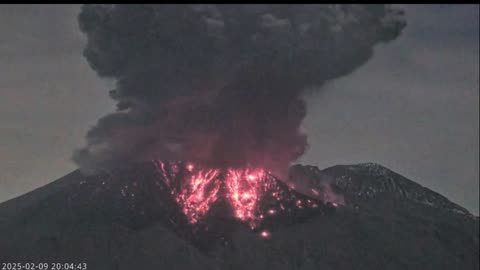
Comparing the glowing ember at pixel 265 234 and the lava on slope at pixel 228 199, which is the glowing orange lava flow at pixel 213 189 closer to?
the lava on slope at pixel 228 199

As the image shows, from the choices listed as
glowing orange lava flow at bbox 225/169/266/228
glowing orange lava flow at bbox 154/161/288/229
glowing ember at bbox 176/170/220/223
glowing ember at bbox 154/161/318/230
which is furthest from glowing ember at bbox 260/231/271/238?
glowing ember at bbox 176/170/220/223

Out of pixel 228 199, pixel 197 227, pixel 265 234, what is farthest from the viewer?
pixel 265 234

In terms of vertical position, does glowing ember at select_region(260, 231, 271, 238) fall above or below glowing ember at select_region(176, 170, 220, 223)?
below

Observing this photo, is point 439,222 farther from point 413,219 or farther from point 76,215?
point 76,215

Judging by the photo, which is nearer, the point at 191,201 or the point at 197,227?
the point at 197,227

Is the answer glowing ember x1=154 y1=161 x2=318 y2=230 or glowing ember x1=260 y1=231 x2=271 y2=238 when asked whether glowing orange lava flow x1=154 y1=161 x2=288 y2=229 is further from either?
glowing ember x1=260 y1=231 x2=271 y2=238

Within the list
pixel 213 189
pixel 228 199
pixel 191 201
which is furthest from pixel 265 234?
pixel 191 201

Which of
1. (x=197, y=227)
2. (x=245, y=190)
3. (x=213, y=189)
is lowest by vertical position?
(x=197, y=227)

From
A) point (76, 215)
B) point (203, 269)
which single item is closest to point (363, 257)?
point (203, 269)

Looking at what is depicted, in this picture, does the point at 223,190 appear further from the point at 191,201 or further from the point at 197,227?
the point at 197,227
